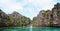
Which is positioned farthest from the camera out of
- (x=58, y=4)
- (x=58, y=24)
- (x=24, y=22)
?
(x=24, y=22)

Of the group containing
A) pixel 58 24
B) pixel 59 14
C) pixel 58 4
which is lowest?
pixel 58 24

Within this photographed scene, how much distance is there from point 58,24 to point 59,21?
216 cm

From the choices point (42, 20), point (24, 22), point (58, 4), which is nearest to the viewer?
point (58, 4)

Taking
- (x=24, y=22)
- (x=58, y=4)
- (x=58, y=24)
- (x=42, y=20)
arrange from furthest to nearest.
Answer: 1. (x=24, y=22)
2. (x=42, y=20)
3. (x=58, y=4)
4. (x=58, y=24)

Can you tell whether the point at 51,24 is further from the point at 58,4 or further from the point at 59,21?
the point at 58,4

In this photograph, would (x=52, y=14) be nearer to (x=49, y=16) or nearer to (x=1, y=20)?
(x=49, y=16)

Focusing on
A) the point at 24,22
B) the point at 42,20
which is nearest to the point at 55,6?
the point at 42,20

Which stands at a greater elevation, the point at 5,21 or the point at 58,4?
the point at 58,4

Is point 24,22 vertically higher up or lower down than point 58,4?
lower down

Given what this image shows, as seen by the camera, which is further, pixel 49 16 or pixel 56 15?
pixel 49 16

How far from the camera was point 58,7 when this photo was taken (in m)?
76.8

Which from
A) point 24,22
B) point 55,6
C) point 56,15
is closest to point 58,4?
point 55,6

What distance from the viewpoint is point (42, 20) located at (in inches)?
3912

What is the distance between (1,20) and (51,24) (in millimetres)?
24843
